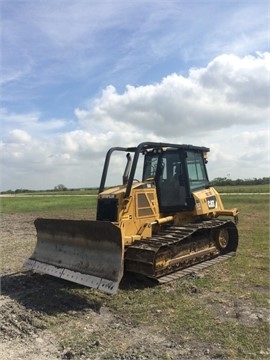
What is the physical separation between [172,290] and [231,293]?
3.30 ft

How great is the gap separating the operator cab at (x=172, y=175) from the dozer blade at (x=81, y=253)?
6.91 ft

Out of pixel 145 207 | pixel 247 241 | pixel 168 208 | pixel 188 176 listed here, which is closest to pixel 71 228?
pixel 145 207

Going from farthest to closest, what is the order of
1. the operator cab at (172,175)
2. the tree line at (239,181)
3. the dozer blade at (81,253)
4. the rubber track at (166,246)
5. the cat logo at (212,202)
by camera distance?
1. the tree line at (239,181)
2. the cat logo at (212,202)
3. the operator cab at (172,175)
4. the rubber track at (166,246)
5. the dozer blade at (81,253)

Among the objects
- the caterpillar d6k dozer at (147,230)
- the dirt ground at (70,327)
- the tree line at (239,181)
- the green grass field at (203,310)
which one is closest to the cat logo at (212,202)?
the caterpillar d6k dozer at (147,230)

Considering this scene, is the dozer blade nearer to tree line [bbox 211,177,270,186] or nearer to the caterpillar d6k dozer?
the caterpillar d6k dozer

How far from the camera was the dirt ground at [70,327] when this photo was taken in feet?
15.9

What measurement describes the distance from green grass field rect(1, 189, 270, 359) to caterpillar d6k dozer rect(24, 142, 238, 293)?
380 millimetres

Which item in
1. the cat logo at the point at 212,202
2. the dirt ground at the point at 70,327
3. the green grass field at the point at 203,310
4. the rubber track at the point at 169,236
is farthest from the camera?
the cat logo at the point at 212,202

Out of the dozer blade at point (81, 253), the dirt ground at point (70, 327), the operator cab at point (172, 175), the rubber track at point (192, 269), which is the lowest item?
the dirt ground at point (70, 327)

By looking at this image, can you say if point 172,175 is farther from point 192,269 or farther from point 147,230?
point 192,269

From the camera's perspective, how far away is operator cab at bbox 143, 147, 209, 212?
9.48 metres

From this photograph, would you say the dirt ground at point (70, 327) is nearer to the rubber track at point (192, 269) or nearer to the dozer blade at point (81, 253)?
the dozer blade at point (81, 253)

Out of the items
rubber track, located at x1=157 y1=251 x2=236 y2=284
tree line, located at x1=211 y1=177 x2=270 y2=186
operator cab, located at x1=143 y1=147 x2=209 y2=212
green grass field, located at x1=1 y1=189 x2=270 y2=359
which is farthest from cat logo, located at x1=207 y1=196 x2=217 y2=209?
tree line, located at x1=211 y1=177 x2=270 y2=186

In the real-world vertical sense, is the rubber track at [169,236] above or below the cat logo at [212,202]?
below
